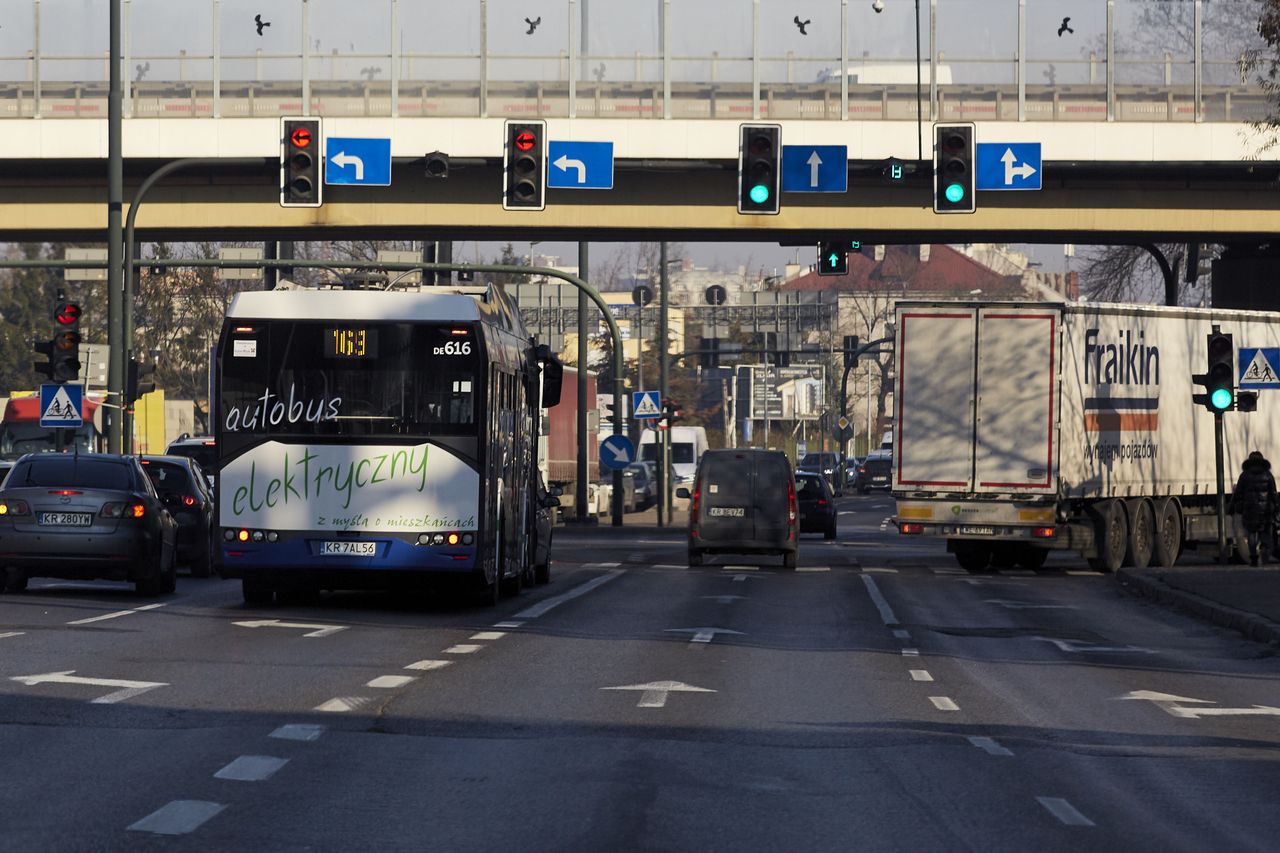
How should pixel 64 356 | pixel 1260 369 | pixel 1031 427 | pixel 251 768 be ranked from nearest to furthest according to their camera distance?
pixel 251 768 < pixel 1260 369 < pixel 1031 427 < pixel 64 356

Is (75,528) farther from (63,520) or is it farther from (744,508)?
(744,508)

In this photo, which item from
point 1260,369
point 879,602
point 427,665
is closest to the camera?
point 427,665

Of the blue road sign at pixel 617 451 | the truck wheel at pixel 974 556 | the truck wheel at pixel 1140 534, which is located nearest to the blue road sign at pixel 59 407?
the truck wheel at pixel 974 556

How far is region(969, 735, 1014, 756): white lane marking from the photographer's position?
11703 millimetres

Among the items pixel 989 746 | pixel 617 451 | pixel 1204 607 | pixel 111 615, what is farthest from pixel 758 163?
pixel 989 746

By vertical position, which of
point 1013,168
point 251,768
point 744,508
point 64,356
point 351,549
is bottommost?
point 251,768

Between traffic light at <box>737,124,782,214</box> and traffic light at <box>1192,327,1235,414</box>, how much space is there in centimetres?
663

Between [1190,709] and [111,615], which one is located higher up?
[111,615]

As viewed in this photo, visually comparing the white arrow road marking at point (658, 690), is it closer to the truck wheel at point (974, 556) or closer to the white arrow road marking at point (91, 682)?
the white arrow road marking at point (91, 682)

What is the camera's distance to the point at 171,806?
9133 mm

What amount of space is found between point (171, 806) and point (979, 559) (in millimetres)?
Result: 27145

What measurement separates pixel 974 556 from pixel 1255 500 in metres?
4.37

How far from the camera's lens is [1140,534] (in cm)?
3469

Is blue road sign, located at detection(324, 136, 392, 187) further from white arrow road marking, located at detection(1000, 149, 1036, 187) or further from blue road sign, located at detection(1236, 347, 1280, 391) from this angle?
blue road sign, located at detection(1236, 347, 1280, 391)
